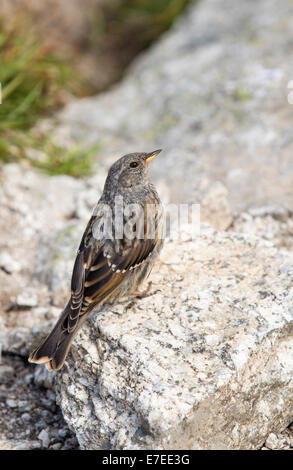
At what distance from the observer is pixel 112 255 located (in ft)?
15.5

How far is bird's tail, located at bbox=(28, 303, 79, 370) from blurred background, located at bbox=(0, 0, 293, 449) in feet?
1.89

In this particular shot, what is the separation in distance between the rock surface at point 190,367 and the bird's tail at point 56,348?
0.14 m

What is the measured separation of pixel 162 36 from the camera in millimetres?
10359

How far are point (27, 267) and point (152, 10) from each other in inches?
246

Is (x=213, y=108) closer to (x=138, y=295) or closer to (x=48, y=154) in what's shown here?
(x=48, y=154)

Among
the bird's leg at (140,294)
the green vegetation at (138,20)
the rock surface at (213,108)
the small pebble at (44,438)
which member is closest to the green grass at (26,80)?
the rock surface at (213,108)

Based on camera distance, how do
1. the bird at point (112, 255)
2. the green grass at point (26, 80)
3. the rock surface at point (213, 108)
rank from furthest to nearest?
the green grass at point (26, 80) < the rock surface at point (213, 108) < the bird at point (112, 255)

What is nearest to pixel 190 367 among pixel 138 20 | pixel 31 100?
pixel 31 100

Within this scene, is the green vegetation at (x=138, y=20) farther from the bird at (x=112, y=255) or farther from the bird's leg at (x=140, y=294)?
the bird's leg at (x=140, y=294)

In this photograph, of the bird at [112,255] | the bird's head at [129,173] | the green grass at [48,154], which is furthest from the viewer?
the green grass at [48,154]

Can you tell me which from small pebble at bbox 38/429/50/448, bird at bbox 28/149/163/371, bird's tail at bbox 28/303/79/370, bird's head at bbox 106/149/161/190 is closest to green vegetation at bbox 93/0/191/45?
bird's head at bbox 106/149/161/190

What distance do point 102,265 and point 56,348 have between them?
2.39ft

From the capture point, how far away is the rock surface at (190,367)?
12.6 feet
